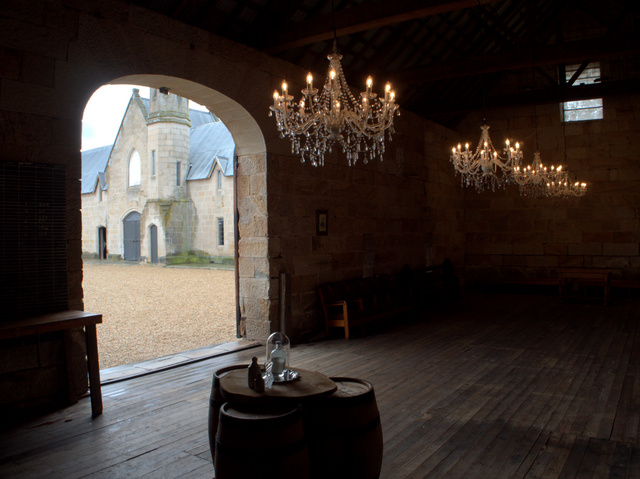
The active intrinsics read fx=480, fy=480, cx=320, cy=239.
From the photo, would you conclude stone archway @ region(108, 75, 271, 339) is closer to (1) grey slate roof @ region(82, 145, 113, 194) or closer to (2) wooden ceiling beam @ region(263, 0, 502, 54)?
(2) wooden ceiling beam @ region(263, 0, 502, 54)

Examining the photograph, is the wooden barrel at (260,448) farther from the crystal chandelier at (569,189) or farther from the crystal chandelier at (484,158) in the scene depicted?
the crystal chandelier at (569,189)

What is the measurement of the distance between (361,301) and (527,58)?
3.93m

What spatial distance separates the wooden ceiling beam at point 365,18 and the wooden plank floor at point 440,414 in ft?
10.9

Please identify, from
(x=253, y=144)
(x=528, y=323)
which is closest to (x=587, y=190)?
(x=528, y=323)

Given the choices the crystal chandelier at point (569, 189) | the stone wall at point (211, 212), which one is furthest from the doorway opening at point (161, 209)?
the crystal chandelier at point (569, 189)

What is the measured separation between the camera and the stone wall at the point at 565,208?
31.1 ft

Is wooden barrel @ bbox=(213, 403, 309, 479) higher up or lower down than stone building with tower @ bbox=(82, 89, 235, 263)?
lower down

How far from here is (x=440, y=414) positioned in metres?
3.22

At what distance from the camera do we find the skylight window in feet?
32.2

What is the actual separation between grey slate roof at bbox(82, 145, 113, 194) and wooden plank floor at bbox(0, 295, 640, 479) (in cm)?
2070

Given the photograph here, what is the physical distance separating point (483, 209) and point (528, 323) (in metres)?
4.65

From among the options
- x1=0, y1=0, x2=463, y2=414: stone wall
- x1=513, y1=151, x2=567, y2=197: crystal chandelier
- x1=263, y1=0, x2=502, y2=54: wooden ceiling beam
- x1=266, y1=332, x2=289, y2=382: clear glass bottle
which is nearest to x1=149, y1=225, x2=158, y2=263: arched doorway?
x1=0, y1=0, x2=463, y2=414: stone wall

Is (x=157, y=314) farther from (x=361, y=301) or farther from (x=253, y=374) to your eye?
(x=253, y=374)

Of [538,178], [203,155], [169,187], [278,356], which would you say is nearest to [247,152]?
[278,356]
